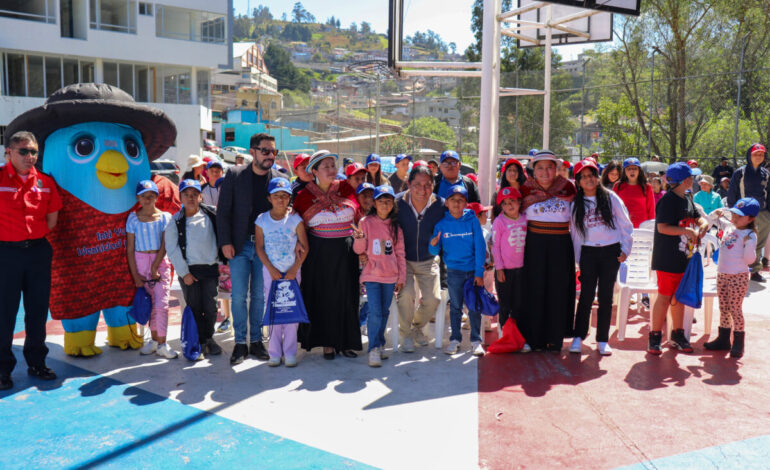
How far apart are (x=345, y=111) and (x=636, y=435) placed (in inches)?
868

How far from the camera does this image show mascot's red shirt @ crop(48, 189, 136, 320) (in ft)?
18.0

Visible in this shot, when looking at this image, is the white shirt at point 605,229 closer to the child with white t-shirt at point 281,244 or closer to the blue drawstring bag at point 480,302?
the blue drawstring bag at point 480,302

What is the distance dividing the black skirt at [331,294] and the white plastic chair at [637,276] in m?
2.63

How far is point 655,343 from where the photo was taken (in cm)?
570

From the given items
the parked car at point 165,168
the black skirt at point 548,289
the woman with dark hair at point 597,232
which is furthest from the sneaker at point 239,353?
the parked car at point 165,168

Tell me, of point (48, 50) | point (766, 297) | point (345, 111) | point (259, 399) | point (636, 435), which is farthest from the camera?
point (48, 50)

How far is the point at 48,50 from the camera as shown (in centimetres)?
2748

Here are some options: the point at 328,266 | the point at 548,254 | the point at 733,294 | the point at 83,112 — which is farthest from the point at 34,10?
the point at 733,294

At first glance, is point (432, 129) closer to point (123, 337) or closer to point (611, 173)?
point (611, 173)

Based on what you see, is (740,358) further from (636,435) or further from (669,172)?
(636,435)

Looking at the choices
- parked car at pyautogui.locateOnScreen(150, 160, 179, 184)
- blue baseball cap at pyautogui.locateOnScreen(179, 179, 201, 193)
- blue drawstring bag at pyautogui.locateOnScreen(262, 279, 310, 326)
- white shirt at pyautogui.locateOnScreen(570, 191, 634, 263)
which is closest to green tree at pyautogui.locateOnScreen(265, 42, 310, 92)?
parked car at pyautogui.locateOnScreen(150, 160, 179, 184)

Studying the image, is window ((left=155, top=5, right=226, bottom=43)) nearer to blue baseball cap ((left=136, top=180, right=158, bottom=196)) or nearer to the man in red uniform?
blue baseball cap ((left=136, top=180, right=158, bottom=196))

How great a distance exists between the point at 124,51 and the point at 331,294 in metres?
28.1

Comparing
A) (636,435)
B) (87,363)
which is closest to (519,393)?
(636,435)
